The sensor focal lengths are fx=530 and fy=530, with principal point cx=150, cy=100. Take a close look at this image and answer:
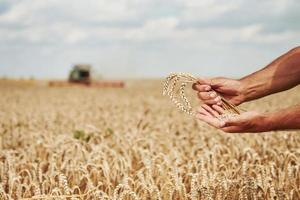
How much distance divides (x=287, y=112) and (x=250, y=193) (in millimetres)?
1050

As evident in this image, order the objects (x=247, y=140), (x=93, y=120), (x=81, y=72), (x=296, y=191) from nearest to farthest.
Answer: (x=296, y=191) → (x=247, y=140) → (x=93, y=120) → (x=81, y=72)

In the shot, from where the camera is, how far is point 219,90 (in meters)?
3.76

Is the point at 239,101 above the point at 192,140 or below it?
above

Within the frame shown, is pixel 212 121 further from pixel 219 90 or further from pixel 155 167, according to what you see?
pixel 155 167

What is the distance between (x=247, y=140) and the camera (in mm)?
6699

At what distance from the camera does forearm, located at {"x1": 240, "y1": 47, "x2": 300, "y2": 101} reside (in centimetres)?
350

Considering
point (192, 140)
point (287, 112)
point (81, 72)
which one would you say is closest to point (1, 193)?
point (287, 112)

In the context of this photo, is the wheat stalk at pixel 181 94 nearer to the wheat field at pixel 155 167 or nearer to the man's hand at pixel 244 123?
the man's hand at pixel 244 123

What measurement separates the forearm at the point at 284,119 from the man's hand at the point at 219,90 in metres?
0.55

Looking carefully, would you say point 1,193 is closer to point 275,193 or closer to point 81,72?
point 275,193

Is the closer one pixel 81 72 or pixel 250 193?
pixel 250 193

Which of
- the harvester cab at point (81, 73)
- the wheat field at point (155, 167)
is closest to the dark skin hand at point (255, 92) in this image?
the wheat field at point (155, 167)

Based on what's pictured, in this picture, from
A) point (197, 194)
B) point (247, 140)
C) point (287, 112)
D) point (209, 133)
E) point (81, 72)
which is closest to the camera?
point (287, 112)

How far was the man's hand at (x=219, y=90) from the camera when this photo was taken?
357 cm
